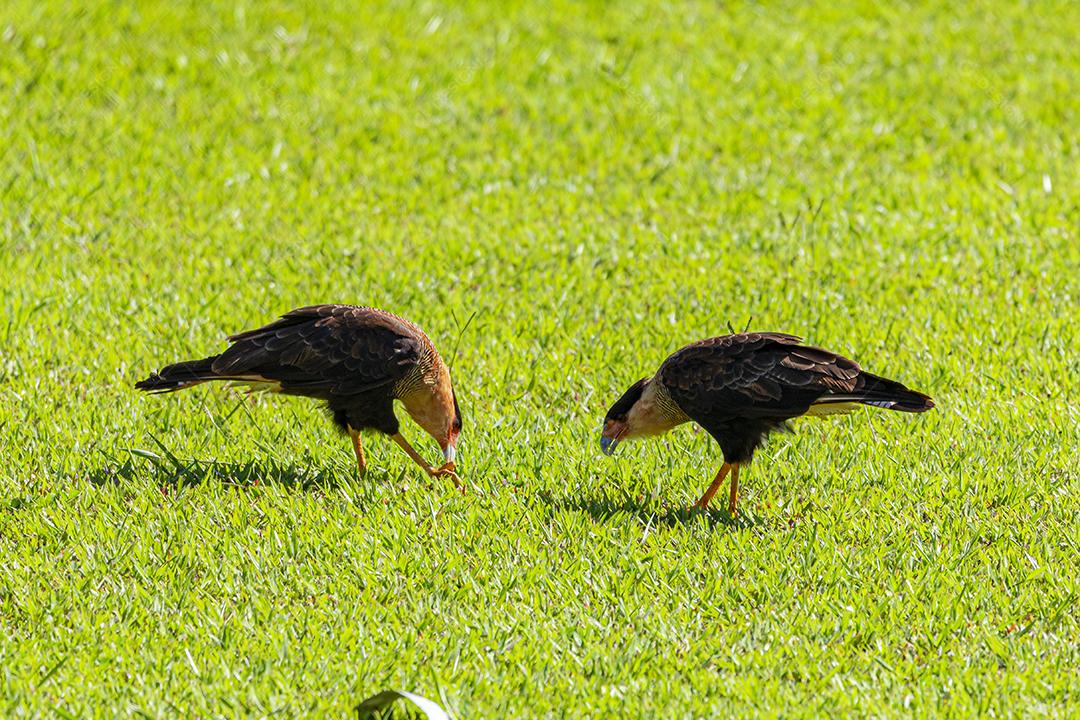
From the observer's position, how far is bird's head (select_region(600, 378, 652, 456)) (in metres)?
6.80

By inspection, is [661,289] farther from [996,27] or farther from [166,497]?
[996,27]

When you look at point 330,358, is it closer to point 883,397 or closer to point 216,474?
point 216,474

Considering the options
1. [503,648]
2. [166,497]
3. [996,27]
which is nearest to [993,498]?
[503,648]

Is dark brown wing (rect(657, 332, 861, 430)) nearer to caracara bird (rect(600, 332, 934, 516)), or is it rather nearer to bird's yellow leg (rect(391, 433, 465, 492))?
caracara bird (rect(600, 332, 934, 516))

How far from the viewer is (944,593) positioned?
228 inches

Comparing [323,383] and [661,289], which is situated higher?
[323,383]

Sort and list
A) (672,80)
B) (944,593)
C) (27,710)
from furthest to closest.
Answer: (672,80)
(944,593)
(27,710)

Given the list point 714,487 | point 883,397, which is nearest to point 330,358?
point 714,487

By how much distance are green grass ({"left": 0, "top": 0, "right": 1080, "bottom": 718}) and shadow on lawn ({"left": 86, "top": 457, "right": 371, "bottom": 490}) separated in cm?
3

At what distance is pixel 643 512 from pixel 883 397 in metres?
1.21

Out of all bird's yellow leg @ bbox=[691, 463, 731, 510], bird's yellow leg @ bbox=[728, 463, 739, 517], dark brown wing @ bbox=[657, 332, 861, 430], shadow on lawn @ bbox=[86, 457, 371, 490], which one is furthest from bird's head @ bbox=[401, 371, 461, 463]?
bird's yellow leg @ bbox=[728, 463, 739, 517]

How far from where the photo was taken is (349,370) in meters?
6.80

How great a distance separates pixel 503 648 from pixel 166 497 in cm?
200

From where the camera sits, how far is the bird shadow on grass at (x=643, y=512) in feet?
21.2
